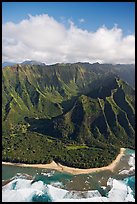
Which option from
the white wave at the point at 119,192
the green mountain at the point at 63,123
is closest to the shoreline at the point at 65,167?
the green mountain at the point at 63,123

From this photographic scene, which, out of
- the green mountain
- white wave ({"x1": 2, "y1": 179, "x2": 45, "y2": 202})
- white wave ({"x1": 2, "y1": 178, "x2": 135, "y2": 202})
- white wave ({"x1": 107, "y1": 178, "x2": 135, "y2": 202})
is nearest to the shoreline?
the green mountain

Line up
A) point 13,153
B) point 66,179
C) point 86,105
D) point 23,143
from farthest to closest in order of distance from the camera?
point 86,105, point 23,143, point 13,153, point 66,179

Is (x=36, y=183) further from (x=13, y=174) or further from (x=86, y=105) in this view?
(x=86, y=105)

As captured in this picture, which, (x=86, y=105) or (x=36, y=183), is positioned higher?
(x=86, y=105)

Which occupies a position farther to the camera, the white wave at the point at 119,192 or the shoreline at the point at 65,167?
the shoreline at the point at 65,167

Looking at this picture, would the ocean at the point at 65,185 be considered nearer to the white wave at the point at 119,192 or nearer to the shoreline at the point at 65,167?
the white wave at the point at 119,192

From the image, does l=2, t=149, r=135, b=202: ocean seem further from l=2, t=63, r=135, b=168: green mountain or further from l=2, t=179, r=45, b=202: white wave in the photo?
l=2, t=63, r=135, b=168: green mountain

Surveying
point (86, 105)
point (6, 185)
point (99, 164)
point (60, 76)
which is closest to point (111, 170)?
point (99, 164)
